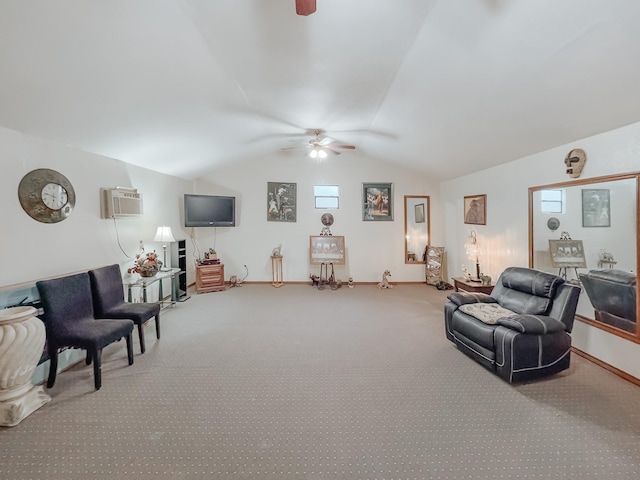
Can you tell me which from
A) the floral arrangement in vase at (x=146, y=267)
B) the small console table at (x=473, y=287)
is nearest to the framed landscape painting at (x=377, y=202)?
the small console table at (x=473, y=287)

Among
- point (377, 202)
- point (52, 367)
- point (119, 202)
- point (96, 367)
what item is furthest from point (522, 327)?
point (119, 202)

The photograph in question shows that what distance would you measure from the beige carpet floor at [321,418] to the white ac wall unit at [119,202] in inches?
70.3

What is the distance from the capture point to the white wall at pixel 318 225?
21.8ft

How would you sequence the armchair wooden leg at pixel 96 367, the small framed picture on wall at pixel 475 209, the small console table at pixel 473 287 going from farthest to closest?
1. the small framed picture on wall at pixel 475 209
2. the small console table at pixel 473 287
3. the armchair wooden leg at pixel 96 367

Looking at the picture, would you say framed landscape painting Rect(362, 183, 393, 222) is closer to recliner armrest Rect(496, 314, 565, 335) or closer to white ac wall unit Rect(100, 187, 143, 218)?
recliner armrest Rect(496, 314, 565, 335)

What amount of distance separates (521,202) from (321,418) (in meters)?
3.98

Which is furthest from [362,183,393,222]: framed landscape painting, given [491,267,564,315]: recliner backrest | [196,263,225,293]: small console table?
[196,263,225,293]: small console table

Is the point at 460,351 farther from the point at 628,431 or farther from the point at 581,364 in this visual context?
Result: the point at 628,431

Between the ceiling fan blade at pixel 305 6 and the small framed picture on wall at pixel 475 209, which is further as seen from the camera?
the small framed picture on wall at pixel 475 209

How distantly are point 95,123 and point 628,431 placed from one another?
535 cm

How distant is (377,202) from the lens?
6.68 meters

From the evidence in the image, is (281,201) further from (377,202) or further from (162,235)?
(162,235)

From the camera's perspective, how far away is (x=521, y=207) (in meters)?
4.00

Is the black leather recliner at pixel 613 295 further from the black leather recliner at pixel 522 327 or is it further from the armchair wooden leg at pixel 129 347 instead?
the armchair wooden leg at pixel 129 347
